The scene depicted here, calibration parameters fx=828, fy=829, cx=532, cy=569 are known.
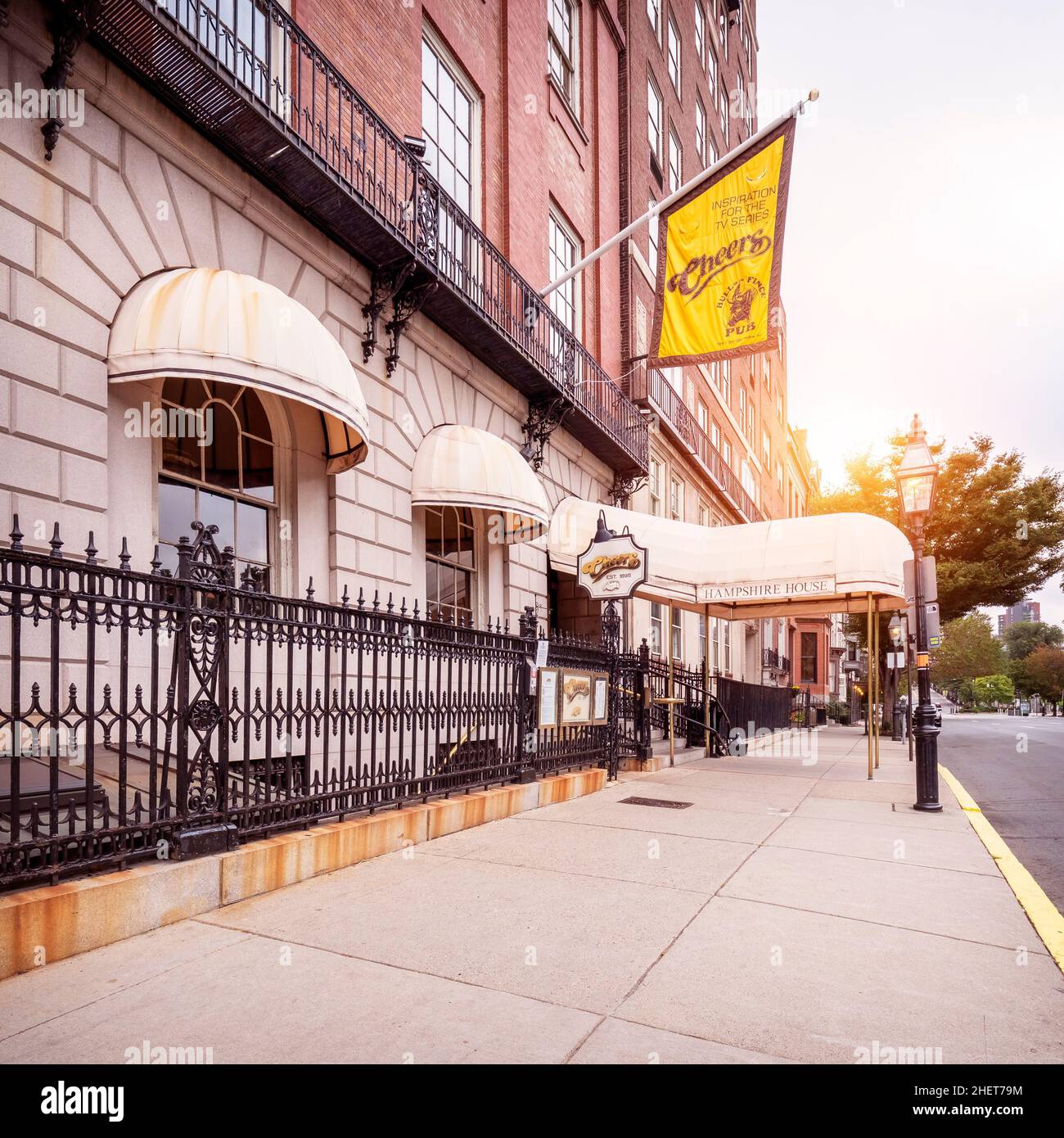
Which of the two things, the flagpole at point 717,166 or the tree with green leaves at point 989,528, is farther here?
the tree with green leaves at point 989,528

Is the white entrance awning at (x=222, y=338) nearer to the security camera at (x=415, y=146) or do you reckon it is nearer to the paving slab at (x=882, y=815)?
the security camera at (x=415, y=146)

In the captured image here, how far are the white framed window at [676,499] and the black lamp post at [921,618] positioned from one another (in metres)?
12.9

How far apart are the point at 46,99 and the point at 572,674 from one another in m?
7.60

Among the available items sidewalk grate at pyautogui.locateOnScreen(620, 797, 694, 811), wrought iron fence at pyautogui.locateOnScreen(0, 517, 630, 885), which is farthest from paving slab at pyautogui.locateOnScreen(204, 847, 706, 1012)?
sidewalk grate at pyautogui.locateOnScreen(620, 797, 694, 811)

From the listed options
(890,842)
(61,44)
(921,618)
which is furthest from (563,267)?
(890,842)

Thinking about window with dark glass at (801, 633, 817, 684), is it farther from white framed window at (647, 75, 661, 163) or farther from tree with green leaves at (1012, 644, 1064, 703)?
tree with green leaves at (1012, 644, 1064, 703)

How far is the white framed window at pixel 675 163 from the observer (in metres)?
25.1

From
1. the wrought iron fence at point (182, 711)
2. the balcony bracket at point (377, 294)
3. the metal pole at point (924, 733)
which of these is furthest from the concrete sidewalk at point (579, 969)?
the balcony bracket at point (377, 294)

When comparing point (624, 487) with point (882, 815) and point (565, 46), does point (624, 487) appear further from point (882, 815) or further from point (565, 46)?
point (882, 815)

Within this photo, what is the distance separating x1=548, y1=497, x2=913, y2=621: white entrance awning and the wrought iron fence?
260 inches

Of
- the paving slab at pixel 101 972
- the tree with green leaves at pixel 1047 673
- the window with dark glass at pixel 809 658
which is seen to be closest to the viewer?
the paving slab at pixel 101 972

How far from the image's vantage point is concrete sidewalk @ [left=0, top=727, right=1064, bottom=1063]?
327 centimetres

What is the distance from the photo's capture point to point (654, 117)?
23562 millimetres
